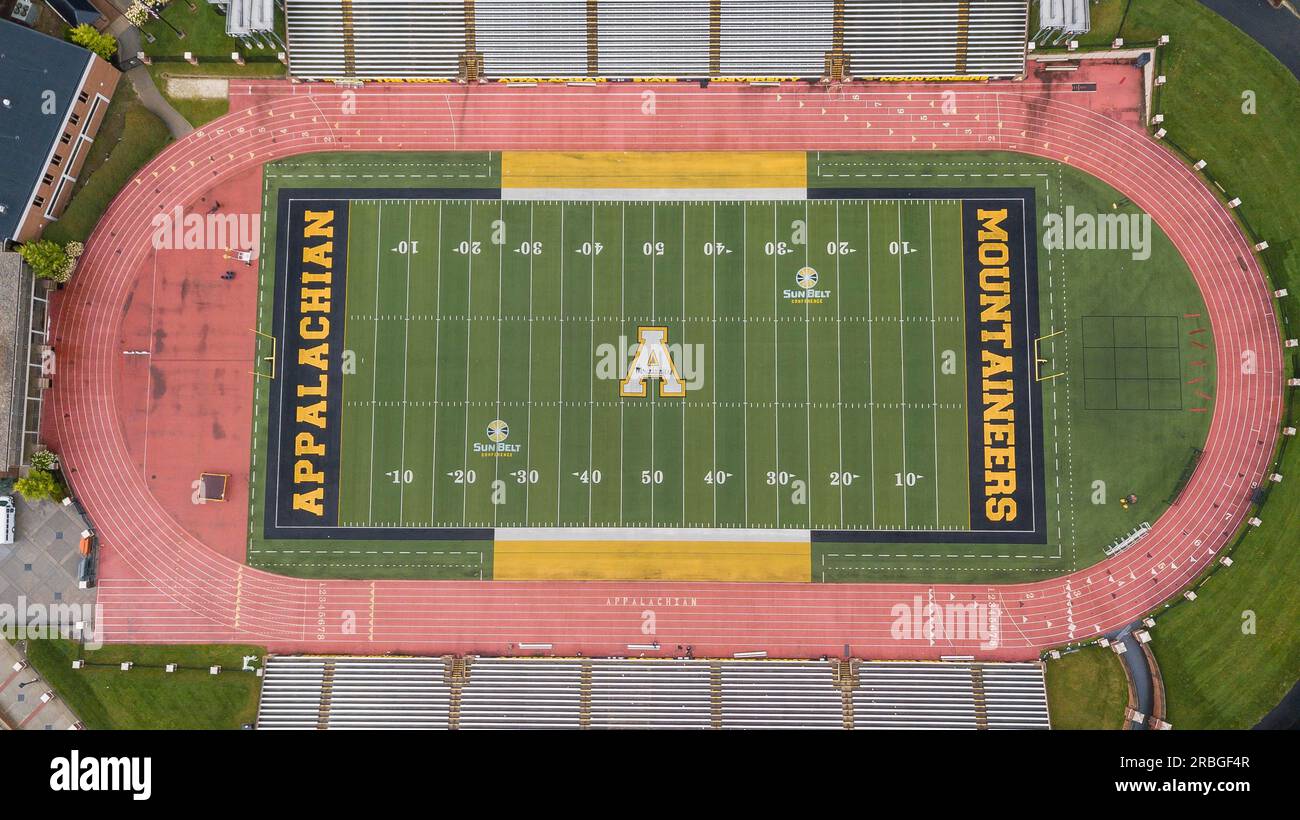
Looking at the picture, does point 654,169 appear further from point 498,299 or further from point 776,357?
point 776,357

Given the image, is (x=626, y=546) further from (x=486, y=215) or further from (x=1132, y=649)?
(x=1132, y=649)

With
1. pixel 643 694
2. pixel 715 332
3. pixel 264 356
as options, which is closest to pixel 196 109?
pixel 264 356

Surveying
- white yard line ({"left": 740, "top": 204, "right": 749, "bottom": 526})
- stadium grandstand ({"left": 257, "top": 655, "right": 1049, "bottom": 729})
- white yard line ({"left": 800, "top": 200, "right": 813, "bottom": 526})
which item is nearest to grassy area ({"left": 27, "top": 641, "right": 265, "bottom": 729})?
stadium grandstand ({"left": 257, "top": 655, "right": 1049, "bottom": 729})

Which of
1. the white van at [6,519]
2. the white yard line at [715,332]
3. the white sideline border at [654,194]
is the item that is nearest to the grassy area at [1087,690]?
the white yard line at [715,332]

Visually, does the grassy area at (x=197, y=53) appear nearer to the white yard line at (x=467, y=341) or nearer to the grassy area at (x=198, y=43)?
the grassy area at (x=198, y=43)

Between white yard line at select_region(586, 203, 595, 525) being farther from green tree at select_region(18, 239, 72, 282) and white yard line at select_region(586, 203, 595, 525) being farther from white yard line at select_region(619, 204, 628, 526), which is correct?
green tree at select_region(18, 239, 72, 282)

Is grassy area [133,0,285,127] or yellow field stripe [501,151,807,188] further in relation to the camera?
grassy area [133,0,285,127]

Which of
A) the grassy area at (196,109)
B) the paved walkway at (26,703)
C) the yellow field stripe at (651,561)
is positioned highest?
the grassy area at (196,109)

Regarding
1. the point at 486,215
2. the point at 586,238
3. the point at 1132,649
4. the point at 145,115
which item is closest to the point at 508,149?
the point at 486,215
